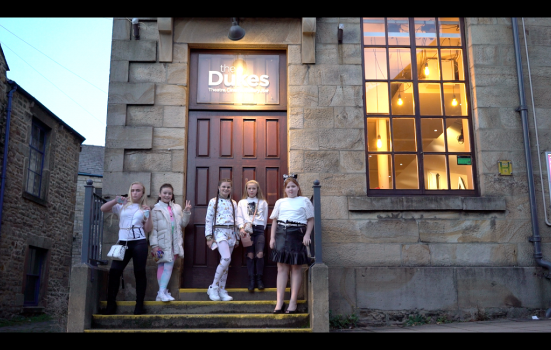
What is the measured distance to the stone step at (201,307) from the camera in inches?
256

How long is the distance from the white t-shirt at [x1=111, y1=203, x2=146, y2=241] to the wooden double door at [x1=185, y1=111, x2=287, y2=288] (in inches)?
47.7

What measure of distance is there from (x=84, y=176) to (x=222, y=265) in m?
13.8

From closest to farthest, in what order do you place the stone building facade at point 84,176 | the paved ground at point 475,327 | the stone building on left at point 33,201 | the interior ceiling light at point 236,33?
the paved ground at point 475,327 → the interior ceiling light at point 236,33 → the stone building on left at point 33,201 → the stone building facade at point 84,176

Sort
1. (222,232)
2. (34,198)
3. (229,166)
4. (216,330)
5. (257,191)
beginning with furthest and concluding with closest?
1. (34,198)
2. (229,166)
3. (257,191)
4. (222,232)
5. (216,330)

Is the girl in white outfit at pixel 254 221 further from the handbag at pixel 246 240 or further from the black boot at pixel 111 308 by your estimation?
the black boot at pixel 111 308

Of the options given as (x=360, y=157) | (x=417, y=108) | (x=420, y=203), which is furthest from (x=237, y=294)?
(x=417, y=108)

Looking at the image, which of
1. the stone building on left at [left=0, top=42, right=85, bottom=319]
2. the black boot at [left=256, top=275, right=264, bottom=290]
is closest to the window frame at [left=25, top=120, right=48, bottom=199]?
the stone building on left at [left=0, top=42, right=85, bottom=319]

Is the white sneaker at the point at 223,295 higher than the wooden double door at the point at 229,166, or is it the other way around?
the wooden double door at the point at 229,166

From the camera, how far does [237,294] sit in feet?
23.2

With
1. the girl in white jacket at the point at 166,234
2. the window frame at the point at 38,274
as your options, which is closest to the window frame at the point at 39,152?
the window frame at the point at 38,274

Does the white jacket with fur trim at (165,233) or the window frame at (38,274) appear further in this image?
the window frame at (38,274)

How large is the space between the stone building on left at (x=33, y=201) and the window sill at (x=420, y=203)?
22.8ft

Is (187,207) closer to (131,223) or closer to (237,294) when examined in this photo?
(131,223)

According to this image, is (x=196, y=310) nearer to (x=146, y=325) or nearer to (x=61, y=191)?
(x=146, y=325)
